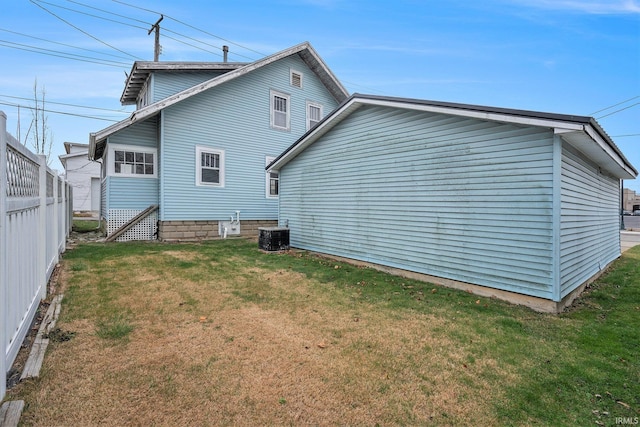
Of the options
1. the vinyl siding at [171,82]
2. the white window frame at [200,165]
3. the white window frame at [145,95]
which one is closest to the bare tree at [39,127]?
the white window frame at [145,95]

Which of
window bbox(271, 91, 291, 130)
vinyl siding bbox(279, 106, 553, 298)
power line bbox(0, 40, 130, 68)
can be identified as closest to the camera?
vinyl siding bbox(279, 106, 553, 298)

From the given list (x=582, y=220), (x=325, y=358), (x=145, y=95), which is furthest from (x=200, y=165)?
(x=582, y=220)

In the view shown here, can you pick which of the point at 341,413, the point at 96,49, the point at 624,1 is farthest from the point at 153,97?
the point at 624,1

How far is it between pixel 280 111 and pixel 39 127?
2000 centimetres

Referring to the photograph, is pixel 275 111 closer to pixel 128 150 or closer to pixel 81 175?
pixel 128 150

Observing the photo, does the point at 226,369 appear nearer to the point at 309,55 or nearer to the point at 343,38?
the point at 309,55

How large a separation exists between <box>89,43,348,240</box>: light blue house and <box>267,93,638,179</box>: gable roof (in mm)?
5767

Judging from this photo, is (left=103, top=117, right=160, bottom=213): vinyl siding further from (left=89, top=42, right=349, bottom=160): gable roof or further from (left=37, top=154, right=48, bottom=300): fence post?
(left=37, top=154, right=48, bottom=300): fence post

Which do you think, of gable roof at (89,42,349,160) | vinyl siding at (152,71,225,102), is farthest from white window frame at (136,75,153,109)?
gable roof at (89,42,349,160)

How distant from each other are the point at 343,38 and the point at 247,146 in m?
9.04

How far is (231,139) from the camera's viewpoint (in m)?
13.1

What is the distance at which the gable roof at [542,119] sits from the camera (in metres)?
4.68

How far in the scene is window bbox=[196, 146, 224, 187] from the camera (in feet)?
40.2

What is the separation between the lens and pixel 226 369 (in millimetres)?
3027
